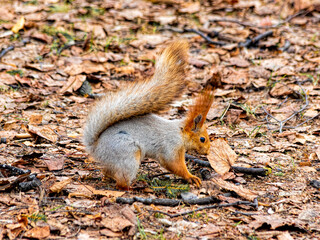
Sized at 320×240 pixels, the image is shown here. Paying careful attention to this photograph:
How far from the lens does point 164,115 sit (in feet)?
14.6

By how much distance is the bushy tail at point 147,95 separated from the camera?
3018 millimetres

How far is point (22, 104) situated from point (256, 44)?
133 inches

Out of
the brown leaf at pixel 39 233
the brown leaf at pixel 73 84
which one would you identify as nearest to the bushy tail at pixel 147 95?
the brown leaf at pixel 39 233

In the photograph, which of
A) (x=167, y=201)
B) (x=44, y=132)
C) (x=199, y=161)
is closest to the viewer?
(x=167, y=201)

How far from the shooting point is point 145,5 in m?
7.12

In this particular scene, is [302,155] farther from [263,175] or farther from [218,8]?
[218,8]

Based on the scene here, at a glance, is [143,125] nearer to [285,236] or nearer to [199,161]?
[199,161]

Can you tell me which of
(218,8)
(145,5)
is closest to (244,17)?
(218,8)

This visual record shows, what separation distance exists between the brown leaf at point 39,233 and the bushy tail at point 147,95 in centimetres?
90

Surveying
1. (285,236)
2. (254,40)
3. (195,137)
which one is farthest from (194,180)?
(254,40)

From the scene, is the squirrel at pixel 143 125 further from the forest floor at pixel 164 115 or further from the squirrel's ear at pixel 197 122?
the forest floor at pixel 164 115

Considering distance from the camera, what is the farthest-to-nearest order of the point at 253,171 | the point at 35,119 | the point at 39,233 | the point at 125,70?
the point at 125,70 → the point at 35,119 → the point at 253,171 → the point at 39,233

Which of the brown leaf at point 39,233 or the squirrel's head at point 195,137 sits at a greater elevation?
the squirrel's head at point 195,137

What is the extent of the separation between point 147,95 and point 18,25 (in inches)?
143
